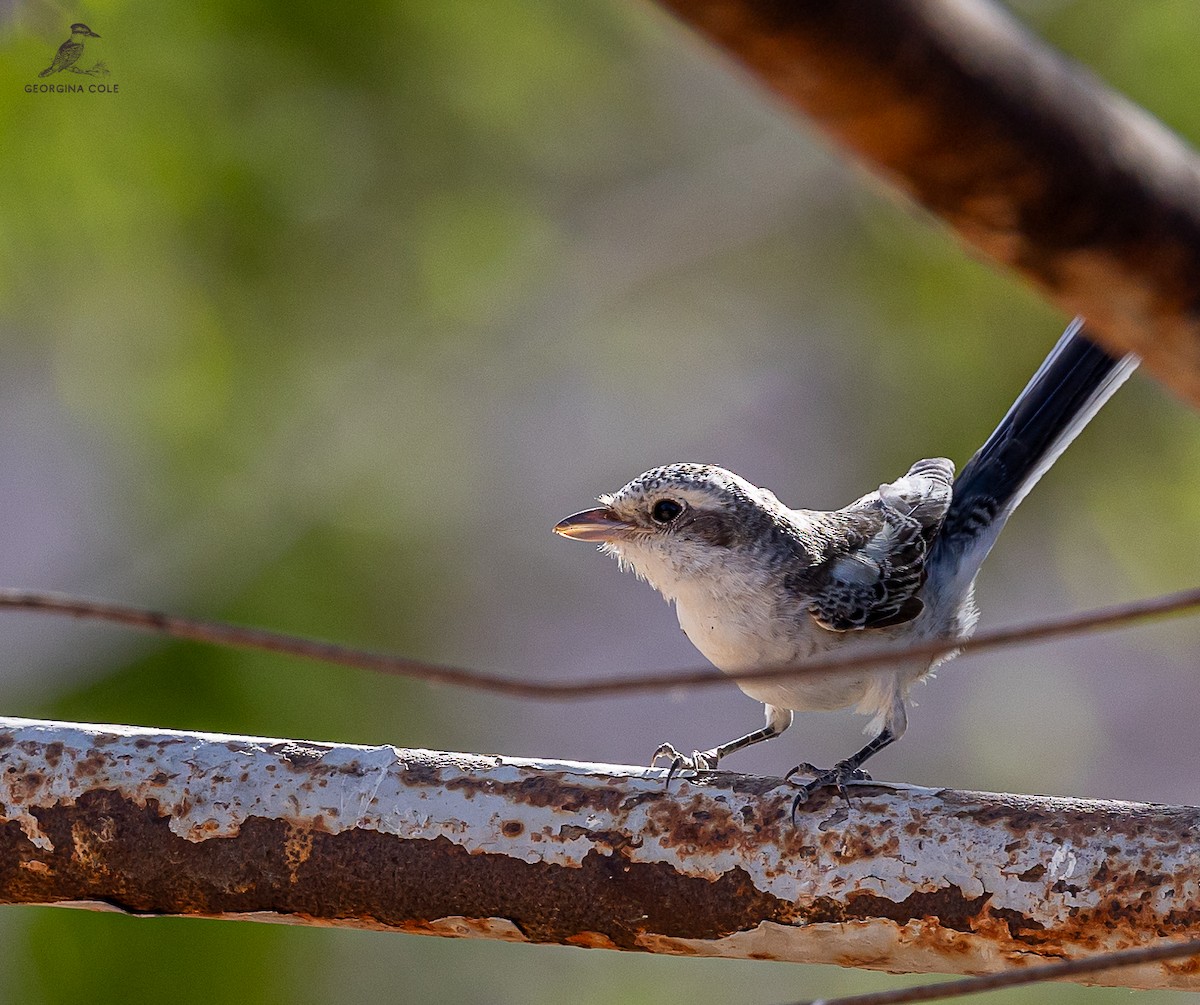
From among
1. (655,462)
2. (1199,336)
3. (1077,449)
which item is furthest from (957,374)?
(1199,336)

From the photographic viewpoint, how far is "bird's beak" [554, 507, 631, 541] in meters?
2.33

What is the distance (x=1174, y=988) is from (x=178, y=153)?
313 centimetres

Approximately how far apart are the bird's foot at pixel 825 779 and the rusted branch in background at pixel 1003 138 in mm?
1136

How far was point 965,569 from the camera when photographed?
8.33 feet

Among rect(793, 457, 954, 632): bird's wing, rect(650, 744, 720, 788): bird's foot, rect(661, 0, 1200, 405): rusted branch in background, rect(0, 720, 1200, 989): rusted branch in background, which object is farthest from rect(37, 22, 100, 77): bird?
rect(661, 0, 1200, 405): rusted branch in background

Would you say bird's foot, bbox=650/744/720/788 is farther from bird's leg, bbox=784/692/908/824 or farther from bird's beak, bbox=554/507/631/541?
bird's beak, bbox=554/507/631/541

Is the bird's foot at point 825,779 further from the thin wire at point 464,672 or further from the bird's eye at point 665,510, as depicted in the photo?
the thin wire at point 464,672

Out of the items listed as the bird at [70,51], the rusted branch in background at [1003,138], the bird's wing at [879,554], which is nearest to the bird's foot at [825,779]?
the bird's wing at [879,554]

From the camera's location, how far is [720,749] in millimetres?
2305

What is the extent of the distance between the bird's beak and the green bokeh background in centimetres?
152

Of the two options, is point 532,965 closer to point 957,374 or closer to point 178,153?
point 957,374

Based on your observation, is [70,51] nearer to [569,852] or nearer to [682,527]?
[682,527]

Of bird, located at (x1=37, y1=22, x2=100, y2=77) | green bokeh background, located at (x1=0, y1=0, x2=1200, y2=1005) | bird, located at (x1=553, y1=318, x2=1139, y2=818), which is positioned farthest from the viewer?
green bokeh background, located at (x1=0, y1=0, x2=1200, y2=1005)

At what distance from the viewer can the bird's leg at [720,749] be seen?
204 cm
